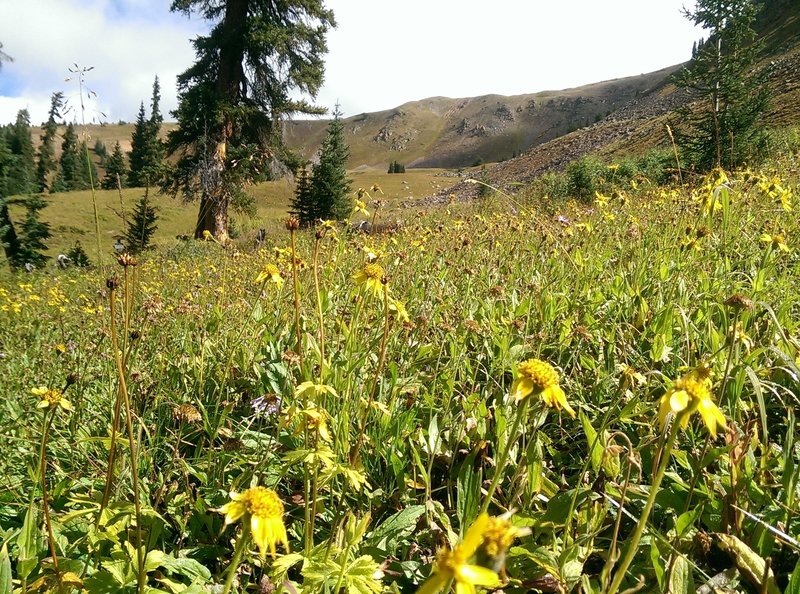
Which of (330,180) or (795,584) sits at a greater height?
(330,180)

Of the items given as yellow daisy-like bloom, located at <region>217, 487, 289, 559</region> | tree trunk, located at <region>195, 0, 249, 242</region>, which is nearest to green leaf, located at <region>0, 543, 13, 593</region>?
yellow daisy-like bloom, located at <region>217, 487, 289, 559</region>

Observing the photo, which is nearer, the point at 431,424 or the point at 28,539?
the point at 28,539

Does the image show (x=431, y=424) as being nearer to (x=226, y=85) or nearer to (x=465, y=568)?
(x=465, y=568)

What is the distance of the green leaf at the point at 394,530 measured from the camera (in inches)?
46.7

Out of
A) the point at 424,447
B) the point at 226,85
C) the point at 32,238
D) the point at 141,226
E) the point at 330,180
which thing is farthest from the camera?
the point at 32,238

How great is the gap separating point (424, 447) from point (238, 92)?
14.1 meters

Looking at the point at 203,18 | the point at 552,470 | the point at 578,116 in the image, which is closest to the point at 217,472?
the point at 552,470

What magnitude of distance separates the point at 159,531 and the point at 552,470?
1147 millimetres

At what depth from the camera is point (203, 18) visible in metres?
13.5

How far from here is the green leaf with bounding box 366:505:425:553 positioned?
1.19m

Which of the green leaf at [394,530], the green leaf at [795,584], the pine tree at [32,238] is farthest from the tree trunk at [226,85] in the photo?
the pine tree at [32,238]

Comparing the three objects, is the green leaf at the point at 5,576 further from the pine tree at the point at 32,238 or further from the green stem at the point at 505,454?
the pine tree at the point at 32,238

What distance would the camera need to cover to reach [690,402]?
71 centimetres

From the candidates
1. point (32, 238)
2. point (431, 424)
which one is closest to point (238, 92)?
point (431, 424)
